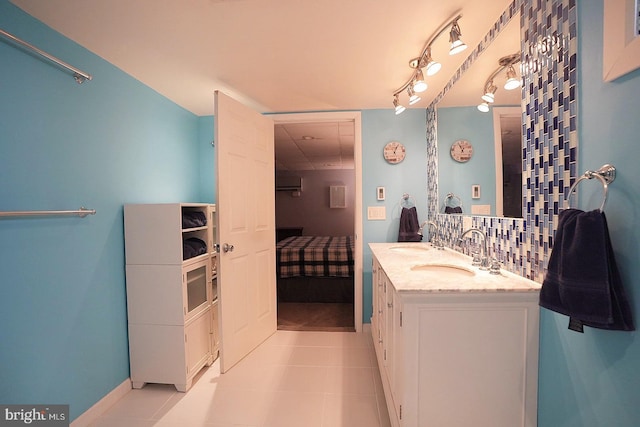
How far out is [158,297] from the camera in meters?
1.79

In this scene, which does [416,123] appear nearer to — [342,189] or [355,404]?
[355,404]

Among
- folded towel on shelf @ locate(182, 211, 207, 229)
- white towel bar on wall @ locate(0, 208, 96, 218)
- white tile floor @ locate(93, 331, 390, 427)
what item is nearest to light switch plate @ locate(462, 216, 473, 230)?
white tile floor @ locate(93, 331, 390, 427)

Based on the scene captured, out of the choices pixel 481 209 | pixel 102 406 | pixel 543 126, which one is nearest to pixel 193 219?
pixel 102 406

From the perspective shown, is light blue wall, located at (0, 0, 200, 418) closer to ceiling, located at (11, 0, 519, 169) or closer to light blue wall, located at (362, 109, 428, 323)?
ceiling, located at (11, 0, 519, 169)

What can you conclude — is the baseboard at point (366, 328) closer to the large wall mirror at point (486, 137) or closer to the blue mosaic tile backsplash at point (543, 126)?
the large wall mirror at point (486, 137)

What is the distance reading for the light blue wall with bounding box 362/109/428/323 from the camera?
258 centimetres

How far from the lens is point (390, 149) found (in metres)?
2.59

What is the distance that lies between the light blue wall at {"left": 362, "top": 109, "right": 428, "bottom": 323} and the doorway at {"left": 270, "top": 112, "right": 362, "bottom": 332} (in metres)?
0.07

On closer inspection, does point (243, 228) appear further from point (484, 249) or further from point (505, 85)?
point (505, 85)

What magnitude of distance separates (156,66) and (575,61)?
2.27m

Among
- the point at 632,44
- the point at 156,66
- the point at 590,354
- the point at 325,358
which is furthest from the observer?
the point at 325,358

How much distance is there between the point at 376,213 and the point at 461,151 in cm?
99

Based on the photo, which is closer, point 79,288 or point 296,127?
point 79,288

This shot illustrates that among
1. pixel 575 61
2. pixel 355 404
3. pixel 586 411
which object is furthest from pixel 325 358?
pixel 575 61
